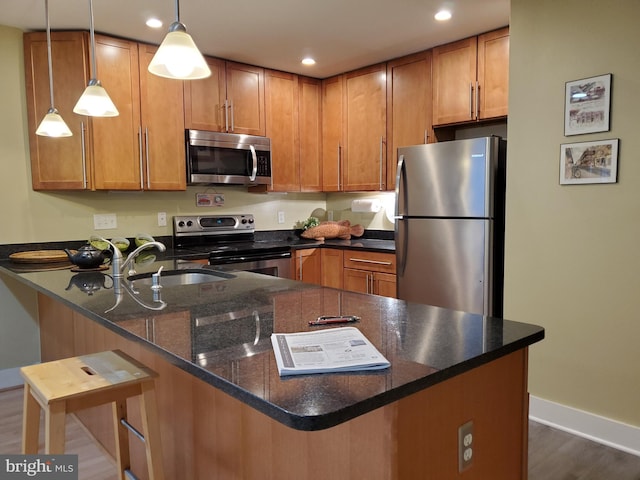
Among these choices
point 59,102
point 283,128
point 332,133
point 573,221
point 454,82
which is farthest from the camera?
point 332,133

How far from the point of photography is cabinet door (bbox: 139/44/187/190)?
3.45 metres

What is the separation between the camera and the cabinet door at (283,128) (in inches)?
163

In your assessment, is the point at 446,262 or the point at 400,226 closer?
the point at 446,262

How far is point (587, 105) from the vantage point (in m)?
2.39

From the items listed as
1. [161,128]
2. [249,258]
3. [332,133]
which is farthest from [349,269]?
[161,128]

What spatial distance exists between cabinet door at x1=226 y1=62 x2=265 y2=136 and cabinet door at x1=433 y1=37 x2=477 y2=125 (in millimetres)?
1428

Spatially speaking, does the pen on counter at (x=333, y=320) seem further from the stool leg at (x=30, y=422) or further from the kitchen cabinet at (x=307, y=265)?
the kitchen cabinet at (x=307, y=265)

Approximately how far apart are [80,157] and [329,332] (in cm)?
268

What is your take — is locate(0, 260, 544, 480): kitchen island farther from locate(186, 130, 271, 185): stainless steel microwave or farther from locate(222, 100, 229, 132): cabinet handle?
locate(222, 100, 229, 132): cabinet handle

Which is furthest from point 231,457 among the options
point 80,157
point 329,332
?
point 80,157

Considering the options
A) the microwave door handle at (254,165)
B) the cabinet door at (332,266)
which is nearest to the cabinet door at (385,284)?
the cabinet door at (332,266)

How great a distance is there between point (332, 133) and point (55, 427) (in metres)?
3.54

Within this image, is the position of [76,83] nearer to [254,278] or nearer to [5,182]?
[5,182]
